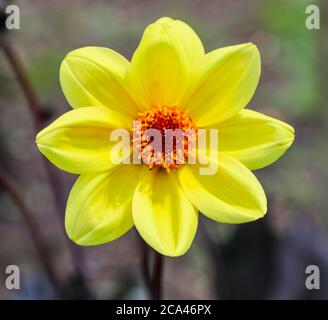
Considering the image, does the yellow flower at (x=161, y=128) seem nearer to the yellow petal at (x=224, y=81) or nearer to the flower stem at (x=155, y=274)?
the yellow petal at (x=224, y=81)

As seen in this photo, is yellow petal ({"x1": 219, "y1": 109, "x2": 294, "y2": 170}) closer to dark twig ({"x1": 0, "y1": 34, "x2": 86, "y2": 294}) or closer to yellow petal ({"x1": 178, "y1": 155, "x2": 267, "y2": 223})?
yellow petal ({"x1": 178, "y1": 155, "x2": 267, "y2": 223})

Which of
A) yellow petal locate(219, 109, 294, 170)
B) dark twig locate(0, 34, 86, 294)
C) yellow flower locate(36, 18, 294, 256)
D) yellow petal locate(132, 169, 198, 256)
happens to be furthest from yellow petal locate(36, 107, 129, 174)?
dark twig locate(0, 34, 86, 294)

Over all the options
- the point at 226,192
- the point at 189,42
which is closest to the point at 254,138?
the point at 226,192

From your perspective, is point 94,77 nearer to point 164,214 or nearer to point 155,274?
point 164,214

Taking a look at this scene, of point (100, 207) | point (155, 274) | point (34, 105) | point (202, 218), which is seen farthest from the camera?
point (202, 218)

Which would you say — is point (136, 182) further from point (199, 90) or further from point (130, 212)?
point (199, 90)

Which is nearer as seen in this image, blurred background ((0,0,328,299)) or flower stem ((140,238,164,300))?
flower stem ((140,238,164,300))

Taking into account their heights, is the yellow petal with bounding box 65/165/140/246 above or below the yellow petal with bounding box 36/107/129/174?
below
